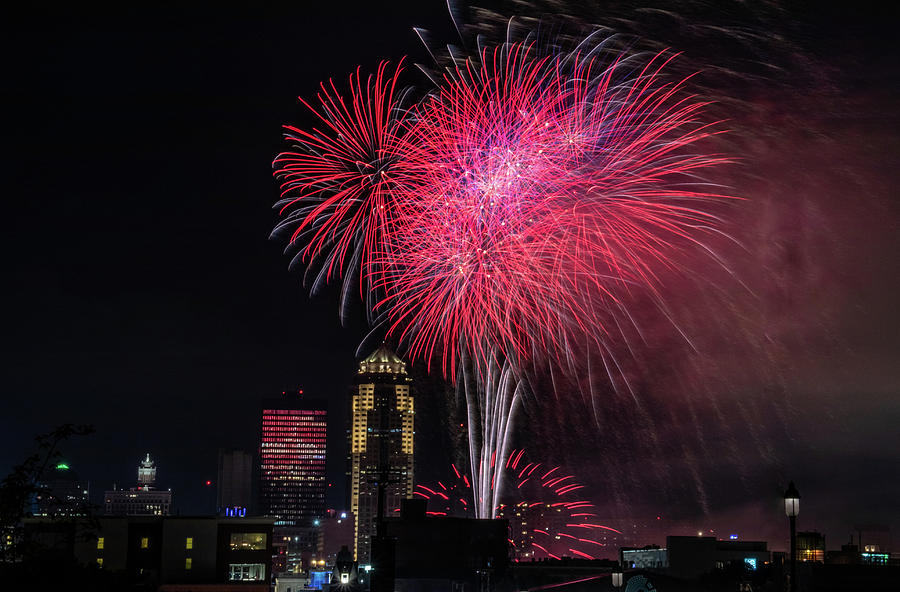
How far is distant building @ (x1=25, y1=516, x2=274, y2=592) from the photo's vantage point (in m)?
93.2

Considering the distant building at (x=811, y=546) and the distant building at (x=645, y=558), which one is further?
the distant building at (x=645, y=558)

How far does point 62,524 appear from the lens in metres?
22.0

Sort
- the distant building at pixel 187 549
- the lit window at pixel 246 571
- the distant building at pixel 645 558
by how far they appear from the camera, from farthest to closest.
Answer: the lit window at pixel 246 571 < the distant building at pixel 645 558 < the distant building at pixel 187 549

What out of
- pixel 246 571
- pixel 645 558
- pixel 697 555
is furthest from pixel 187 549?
pixel 697 555

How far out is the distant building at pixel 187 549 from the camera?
93188 mm

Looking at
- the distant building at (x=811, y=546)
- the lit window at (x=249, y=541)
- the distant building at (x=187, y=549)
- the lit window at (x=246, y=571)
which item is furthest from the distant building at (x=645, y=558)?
the distant building at (x=187, y=549)

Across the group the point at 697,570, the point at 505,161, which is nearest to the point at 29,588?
the point at 505,161

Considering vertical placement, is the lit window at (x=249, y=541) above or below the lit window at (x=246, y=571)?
above

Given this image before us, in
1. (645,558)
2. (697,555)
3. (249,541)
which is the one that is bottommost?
(645,558)

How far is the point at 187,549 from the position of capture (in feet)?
313

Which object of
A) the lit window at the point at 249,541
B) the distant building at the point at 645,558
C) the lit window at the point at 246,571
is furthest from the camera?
the lit window at the point at 249,541

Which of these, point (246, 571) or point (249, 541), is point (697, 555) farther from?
point (246, 571)

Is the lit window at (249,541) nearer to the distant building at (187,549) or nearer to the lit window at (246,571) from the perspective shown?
the distant building at (187,549)

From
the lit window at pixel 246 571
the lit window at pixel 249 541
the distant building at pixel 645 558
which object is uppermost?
the lit window at pixel 249 541
